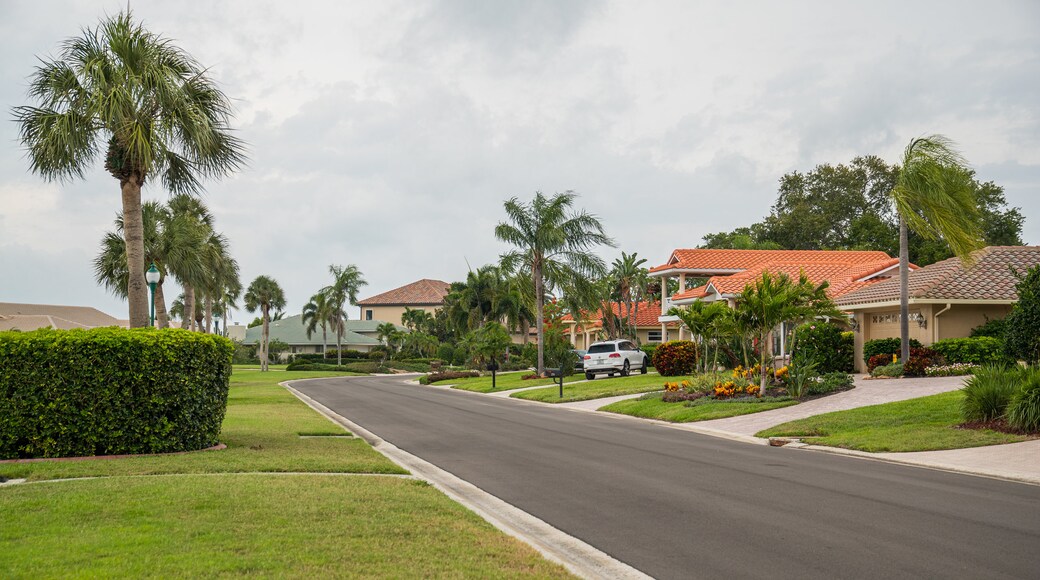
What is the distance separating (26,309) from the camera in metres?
79.2

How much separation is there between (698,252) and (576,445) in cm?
3695

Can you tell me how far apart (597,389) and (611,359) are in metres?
7.20

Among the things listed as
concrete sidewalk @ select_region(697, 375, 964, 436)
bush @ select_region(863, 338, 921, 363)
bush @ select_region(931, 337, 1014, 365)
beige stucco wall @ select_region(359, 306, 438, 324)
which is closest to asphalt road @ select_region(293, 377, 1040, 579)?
concrete sidewalk @ select_region(697, 375, 964, 436)

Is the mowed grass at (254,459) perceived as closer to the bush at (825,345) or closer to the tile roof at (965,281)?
the bush at (825,345)

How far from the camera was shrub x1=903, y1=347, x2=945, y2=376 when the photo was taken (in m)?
26.9

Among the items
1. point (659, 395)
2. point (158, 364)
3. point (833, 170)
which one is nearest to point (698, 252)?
point (659, 395)

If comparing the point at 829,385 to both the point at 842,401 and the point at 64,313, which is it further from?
the point at 64,313

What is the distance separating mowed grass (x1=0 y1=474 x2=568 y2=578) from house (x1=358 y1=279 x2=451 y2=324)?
111 m

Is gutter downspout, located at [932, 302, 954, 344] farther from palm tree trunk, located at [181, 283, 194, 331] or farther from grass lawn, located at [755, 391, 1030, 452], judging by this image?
palm tree trunk, located at [181, 283, 194, 331]

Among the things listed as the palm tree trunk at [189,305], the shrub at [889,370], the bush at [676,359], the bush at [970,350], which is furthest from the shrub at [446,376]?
the bush at [970,350]

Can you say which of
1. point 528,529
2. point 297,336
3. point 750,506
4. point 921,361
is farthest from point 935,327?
point 297,336

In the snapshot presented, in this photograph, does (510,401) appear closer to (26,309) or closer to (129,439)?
(129,439)

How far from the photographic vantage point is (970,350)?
2681 centimetres

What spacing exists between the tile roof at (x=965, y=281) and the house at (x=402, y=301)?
9078cm
